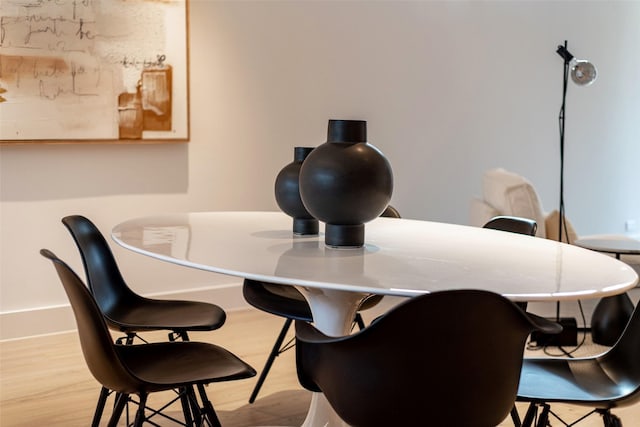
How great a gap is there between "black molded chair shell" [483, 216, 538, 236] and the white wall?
2.12m

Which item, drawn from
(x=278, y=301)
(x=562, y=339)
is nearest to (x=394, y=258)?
(x=278, y=301)

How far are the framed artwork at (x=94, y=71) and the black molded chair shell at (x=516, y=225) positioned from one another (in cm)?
213

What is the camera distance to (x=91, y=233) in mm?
2646

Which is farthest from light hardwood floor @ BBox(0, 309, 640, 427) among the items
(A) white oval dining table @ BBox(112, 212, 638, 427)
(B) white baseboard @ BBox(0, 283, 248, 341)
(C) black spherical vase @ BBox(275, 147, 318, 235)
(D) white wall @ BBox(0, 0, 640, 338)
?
(C) black spherical vase @ BBox(275, 147, 318, 235)

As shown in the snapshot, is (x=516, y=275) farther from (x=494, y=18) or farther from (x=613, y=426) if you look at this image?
(x=494, y=18)

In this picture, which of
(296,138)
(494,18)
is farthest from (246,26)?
(494,18)

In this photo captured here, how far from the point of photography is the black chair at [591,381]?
1.92 metres

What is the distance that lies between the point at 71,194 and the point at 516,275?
2981 mm

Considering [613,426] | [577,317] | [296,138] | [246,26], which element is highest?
[246,26]

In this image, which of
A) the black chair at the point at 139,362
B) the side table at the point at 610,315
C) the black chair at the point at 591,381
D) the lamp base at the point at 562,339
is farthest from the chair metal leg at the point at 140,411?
the side table at the point at 610,315

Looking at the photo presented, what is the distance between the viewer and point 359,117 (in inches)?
206

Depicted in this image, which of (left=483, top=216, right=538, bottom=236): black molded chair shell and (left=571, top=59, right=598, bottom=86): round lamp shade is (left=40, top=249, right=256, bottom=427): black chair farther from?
(left=571, top=59, right=598, bottom=86): round lamp shade

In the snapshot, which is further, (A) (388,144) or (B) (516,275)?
(A) (388,144)

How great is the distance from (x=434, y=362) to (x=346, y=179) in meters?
0.68
